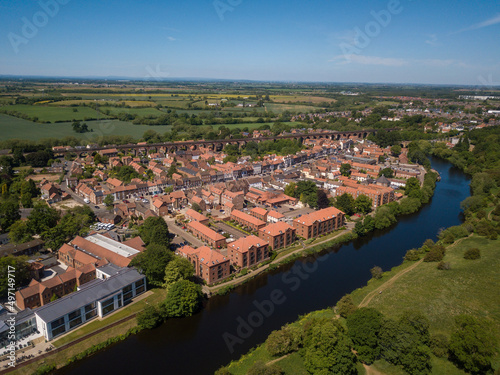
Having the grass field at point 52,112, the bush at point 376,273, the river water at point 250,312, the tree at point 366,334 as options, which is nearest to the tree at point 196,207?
the river water at point 250,312

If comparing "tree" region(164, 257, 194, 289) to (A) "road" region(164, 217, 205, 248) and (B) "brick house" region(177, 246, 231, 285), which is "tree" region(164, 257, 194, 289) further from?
(A) "road" region(164, 217, 205, 248)

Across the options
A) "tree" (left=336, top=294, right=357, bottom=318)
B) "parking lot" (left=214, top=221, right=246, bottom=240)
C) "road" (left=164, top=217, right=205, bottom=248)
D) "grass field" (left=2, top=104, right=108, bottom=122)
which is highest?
"grass field" (left=2, top=104, right=108, bottom=122)

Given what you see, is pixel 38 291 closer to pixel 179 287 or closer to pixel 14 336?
pixel 14 336

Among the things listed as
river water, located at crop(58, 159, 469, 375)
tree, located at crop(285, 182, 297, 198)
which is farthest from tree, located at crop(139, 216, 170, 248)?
tree, located at crop(285, 182, 297, 198)

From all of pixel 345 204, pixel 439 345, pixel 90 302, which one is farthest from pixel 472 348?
pixel 345 204

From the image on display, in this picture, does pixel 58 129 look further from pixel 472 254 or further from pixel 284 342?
pixel 472 254

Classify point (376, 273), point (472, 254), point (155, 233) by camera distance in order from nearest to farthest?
1. point (376, 273)
2. point (472, 254)
3. point (155, 233)

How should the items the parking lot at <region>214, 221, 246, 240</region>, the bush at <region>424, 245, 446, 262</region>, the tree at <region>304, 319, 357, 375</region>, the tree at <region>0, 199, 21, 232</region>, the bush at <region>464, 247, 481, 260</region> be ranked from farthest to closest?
the parking lot at <region>214, 221, 246, 240</region> → the tree at <region>0, 199, 21, 232</region> → the bush at <region>424, 245, 446, 262</region> → the bush at <region>464, 247, 481, 260</region> → the tree at <region>304, 319, 357, 375</region>
